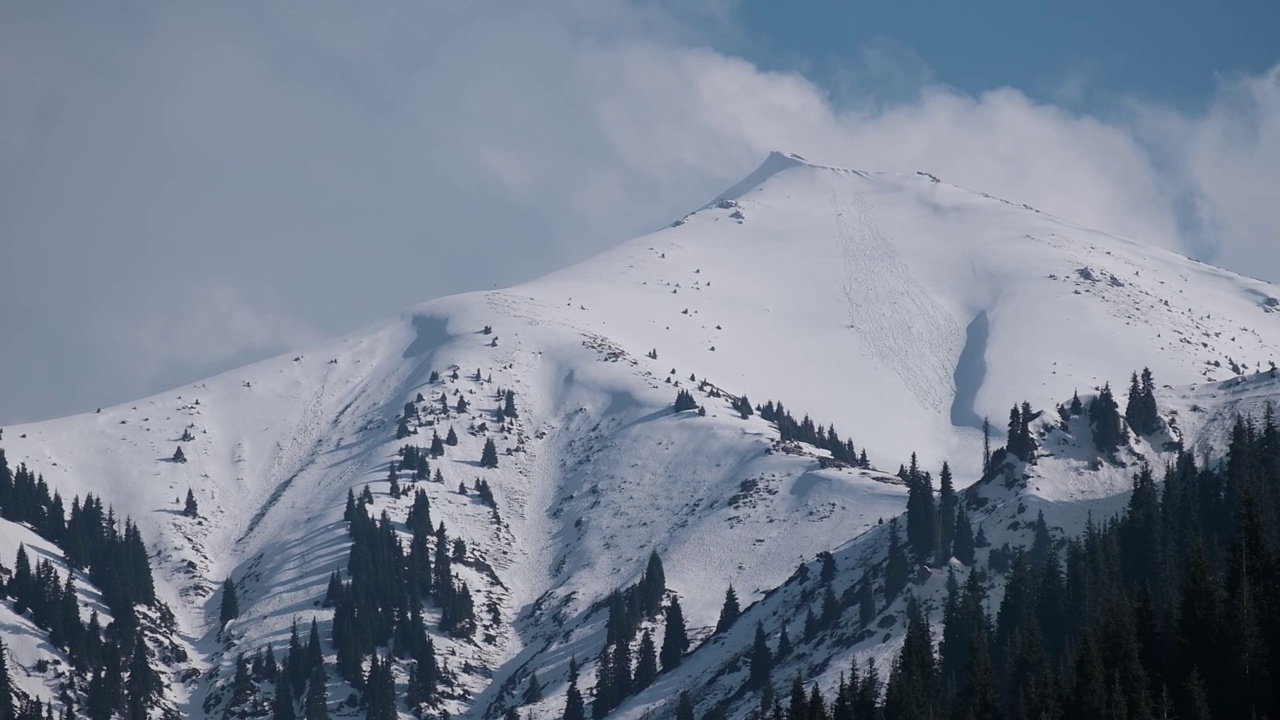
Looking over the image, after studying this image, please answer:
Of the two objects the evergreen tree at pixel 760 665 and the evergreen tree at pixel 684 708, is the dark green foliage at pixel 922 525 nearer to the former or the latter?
the evergreen tree at pixel 760 665

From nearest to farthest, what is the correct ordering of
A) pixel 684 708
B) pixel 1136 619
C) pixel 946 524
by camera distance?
pixel 1136 619 < pixel 684 708 < pixel 946 524

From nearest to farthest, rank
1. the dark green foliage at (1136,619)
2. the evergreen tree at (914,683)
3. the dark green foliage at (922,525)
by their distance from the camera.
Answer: the dark green foliage at (1136,619), the evergreen tree at (914,683), the dark green foliage at (922,525)

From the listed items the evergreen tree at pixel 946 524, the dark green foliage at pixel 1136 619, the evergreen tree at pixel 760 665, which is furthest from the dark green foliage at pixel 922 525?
the evergreen tree at pixel 760 665

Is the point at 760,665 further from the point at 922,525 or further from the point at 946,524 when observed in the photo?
the point at 946,524

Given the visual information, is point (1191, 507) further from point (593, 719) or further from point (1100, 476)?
point (593, 719)

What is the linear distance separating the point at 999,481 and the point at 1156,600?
40681 millimetres

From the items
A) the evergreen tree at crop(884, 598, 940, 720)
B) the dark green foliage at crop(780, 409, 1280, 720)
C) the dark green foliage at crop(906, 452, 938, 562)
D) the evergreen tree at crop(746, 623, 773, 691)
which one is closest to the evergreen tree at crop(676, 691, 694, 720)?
the evergreen tree at crop(746, 623, 773, 691)

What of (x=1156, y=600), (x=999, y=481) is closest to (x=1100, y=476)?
(x=999, y=481)

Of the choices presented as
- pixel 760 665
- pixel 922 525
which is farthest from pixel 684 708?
pixel 922 525

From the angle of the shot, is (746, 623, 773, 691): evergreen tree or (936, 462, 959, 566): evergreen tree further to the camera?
(936, 462, 959, 566): evergreen tree

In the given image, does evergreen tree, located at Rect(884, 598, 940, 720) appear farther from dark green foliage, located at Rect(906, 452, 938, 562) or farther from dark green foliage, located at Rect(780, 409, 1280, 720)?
dark green foliage, located at Rect(906, 452, 938, 562)

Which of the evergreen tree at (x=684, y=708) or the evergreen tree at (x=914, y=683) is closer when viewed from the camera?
the evergreen tree at (x=914, y=683)

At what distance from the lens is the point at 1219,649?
11488 centimetres

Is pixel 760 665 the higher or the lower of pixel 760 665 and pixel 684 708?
the higher
